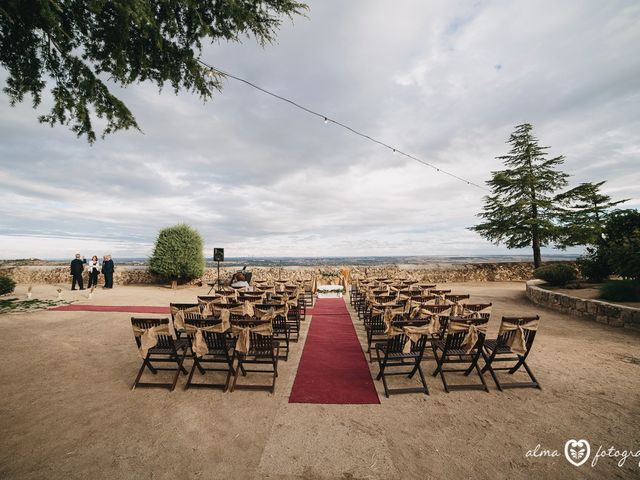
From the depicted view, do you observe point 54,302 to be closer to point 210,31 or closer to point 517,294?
point 210,31

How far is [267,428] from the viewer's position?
2658 millimetres

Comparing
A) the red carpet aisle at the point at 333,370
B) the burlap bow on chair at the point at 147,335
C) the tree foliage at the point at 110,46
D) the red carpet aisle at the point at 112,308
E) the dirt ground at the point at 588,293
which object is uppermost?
the tree foliage at the point at 110,46

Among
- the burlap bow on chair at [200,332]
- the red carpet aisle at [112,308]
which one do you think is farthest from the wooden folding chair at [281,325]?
the red carpet aisle at [112,308]

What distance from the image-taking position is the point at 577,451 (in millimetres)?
2350

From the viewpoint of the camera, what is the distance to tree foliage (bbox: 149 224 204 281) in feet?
44.4

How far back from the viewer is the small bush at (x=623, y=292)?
268 inches

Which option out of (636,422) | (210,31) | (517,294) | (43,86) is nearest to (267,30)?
(210,31)

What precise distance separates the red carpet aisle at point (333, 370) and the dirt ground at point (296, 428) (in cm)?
16

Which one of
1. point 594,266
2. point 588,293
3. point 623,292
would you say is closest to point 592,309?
point 623,292

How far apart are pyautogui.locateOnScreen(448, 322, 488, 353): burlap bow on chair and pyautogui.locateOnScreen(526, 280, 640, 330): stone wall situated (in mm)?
5405

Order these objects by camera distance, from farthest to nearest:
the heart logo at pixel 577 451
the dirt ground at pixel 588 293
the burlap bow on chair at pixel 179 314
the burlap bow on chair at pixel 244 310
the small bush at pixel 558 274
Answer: the small bush at pixel 558 274 → the dirt ground at pixel 588 293 → the burlap bow on chair at pixel 244 310 → the burlap bow on chair at pixel 179 314 → the heart logo at pixel 577 451

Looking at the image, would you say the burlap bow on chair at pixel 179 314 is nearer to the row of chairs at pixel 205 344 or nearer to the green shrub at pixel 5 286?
the row of chairs at pixel 205 344

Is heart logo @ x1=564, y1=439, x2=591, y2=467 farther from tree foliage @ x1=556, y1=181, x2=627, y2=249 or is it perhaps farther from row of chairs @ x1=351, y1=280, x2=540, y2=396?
tree foliage @ x1=556, y1=181, x2=627, y2=249

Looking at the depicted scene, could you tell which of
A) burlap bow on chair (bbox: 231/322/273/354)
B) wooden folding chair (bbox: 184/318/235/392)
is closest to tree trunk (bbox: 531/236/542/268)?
burlap bow on chair (bbox: 231/322/273/354)
